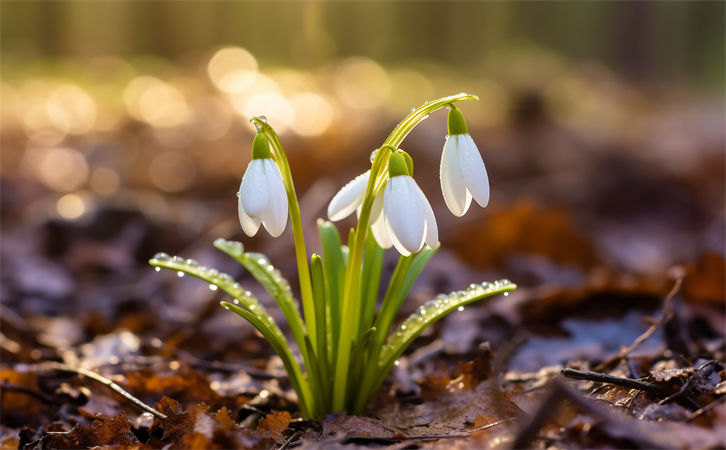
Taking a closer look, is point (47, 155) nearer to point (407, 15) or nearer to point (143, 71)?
point (143, 71)

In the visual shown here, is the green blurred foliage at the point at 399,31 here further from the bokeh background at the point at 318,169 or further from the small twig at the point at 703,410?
the small twig at the point at 703,410

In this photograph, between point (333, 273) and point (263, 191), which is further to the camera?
point (333, 273)

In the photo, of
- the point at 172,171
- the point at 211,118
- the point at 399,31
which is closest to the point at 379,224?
the point at 172,171

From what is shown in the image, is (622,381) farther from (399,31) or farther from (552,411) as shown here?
(399,31)

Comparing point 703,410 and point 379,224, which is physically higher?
point 379,224

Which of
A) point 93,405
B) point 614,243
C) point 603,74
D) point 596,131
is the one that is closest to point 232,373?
point 93,405

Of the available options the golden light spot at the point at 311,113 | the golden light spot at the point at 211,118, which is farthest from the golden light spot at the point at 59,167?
the golden light spot at the point at 311,113

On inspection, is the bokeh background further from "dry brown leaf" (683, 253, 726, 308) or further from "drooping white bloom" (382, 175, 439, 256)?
"drooping white bloom" (382, 175, 439, 256)
